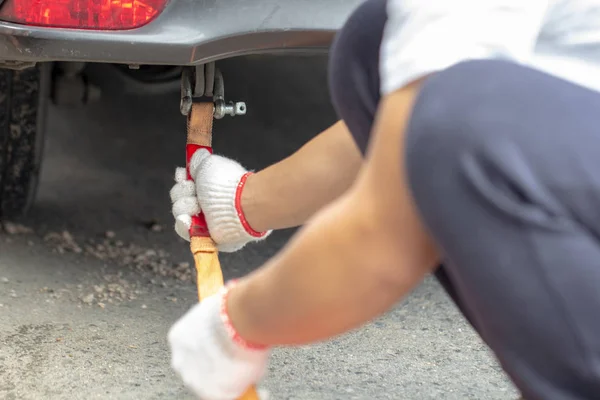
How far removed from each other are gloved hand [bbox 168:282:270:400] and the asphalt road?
0.46m

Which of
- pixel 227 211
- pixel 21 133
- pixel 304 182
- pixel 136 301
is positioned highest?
pixel 304 182

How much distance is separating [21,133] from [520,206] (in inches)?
67.7

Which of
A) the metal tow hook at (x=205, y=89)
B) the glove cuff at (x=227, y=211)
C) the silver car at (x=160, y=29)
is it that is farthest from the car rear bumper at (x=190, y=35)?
the glove cuff at (x=227, y=211)

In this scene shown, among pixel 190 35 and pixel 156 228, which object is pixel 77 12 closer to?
pixel 190 35

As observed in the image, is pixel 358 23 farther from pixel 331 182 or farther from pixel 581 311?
pixel 581 311

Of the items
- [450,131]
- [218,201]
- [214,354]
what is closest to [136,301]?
[218,201]

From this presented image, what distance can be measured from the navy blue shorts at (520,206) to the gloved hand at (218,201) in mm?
711

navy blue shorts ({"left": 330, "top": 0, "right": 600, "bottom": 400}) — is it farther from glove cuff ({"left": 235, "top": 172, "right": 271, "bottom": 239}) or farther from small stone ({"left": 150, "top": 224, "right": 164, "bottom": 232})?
small stone ({"left": 150, "top": 224, "right": 164, "bottom": 232})

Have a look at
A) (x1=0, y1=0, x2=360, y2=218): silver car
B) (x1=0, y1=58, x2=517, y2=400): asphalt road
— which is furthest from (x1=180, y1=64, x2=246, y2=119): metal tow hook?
(x1=0, y1=58, x2=517, y2=400): asphalt road

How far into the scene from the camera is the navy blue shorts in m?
0.75

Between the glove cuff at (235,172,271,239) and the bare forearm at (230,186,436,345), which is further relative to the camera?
the glove cuff at (235,172,271,239)

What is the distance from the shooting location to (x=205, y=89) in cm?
167

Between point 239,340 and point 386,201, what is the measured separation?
27 cm

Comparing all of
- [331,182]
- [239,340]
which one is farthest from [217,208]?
[239,340]
